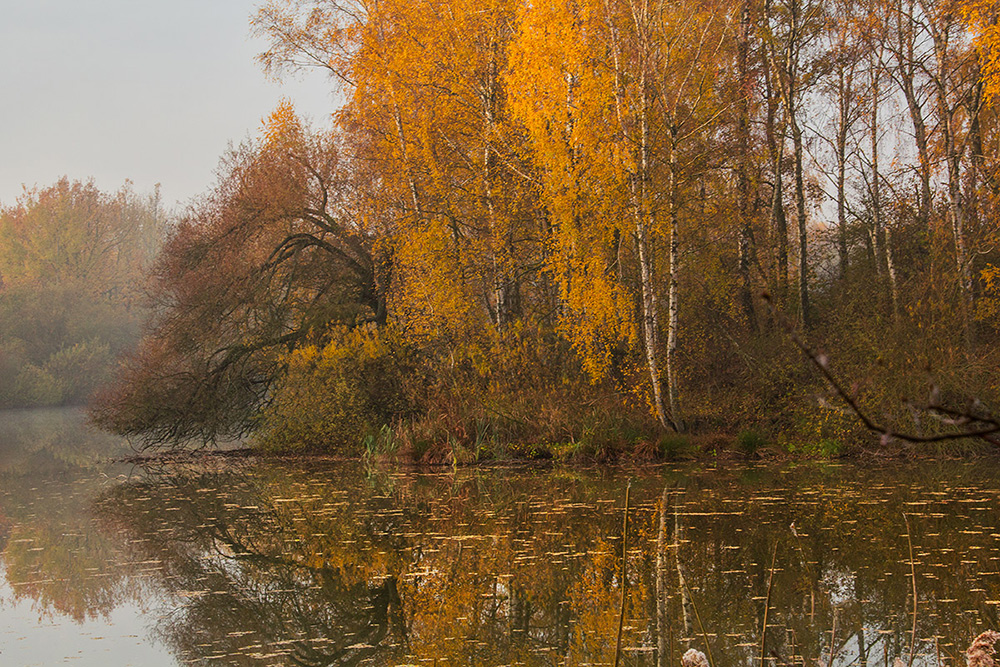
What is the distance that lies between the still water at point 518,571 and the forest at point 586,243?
282cm

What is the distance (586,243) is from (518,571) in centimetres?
977

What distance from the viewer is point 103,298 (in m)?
53.8

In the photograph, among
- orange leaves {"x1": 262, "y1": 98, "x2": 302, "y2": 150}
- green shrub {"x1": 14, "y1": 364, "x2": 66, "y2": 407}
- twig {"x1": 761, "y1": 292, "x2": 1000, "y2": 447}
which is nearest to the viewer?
twig {"x1": 761, "y1": 292, "x2": 1000, "y2": 447}

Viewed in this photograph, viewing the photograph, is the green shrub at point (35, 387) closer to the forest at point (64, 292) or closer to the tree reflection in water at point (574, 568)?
the forest at point (64, 292)

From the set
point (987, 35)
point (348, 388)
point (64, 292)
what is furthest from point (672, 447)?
point (64, 292)

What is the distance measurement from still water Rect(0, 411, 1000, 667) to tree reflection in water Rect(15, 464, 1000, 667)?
3 centimetres

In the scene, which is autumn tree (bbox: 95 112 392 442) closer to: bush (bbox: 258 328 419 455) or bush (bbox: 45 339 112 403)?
bush (bbox: 258 328 419 455)

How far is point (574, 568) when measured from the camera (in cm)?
837

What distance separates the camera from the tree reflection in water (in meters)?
6.20

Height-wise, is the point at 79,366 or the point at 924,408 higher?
the point at 79,366

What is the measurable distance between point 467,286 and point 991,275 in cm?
923

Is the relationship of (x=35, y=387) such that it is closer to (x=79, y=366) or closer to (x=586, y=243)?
(x=79, y=366)

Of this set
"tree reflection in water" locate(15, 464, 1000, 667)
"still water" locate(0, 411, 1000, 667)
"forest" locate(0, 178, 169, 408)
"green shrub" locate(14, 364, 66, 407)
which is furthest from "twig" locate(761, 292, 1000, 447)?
"green shrub" locate(14, 364, 66, 407)

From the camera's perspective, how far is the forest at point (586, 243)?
16.8 m
